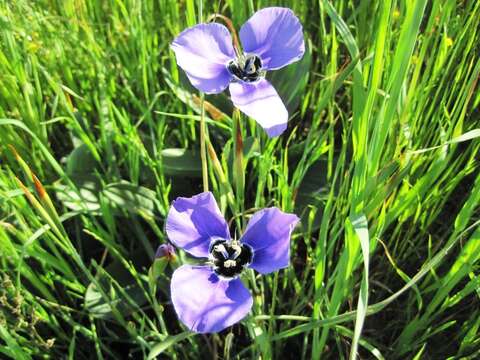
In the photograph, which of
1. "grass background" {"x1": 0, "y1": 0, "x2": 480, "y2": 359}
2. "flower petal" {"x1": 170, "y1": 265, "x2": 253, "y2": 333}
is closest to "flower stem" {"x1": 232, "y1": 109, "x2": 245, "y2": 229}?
"grass background" {"x1": 0, "y1": 0, "x2": 480, "y2": 359}

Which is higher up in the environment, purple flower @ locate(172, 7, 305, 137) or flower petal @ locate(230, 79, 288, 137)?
purple flower @ locate(172, 7, 305, 137)

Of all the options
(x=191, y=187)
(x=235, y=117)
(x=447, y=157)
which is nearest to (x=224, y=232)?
(x=235, y=117)

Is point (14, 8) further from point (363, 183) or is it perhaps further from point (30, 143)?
point (363, 183)

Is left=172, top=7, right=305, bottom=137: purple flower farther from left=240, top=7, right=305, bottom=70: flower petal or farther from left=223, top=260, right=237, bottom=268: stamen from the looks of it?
left=223, top=260, right=237, bottom=268: stamen

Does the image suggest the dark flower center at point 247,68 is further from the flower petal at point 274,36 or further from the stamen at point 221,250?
the stamen at point 221,250

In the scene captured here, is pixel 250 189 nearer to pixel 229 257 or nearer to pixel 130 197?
pixel 130 197

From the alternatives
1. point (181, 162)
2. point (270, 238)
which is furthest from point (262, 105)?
point (181, 162)

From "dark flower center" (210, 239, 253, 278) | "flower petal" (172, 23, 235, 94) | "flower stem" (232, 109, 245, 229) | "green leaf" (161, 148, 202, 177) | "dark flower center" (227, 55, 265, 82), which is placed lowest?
"green leaf" (161, 148, 202, 177)

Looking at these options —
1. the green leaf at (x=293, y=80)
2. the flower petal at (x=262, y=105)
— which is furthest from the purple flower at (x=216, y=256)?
the green leaf at (x=293, y=80)
